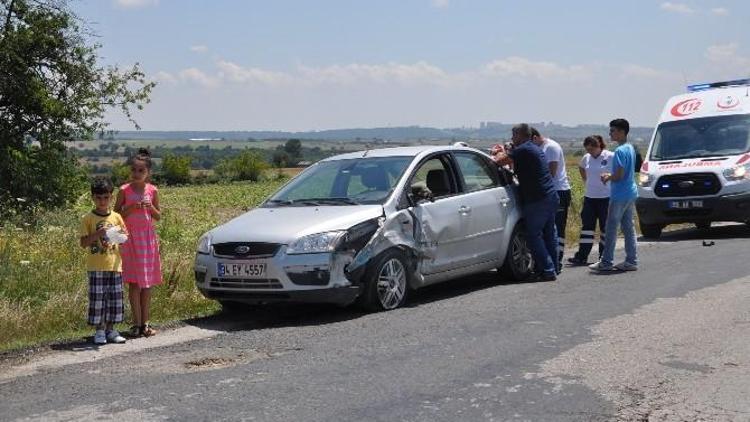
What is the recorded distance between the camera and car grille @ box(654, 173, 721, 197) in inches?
623

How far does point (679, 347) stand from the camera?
7070 mm

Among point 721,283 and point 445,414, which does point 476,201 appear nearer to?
point 721,283

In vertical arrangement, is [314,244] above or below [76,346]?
above

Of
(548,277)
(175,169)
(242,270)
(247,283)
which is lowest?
(175,169)

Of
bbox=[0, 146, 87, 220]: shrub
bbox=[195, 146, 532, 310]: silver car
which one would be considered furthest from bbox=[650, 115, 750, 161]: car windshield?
bbox=[0, 146, 87, 220]: shrub

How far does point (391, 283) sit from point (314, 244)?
1.02 meters

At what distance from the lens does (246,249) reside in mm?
8383

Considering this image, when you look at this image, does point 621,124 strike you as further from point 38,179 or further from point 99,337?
point 38,179

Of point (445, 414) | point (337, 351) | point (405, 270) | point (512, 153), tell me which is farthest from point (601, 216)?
point (445, 414)

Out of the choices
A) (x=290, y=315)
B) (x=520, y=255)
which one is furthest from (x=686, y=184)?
(x=290, y=315)

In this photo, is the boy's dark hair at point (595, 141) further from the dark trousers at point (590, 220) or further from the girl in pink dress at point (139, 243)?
the girl in pink dress at point (139, 243)

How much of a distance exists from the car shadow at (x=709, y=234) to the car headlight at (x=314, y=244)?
373 inches

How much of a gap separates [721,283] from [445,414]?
6.18 meters

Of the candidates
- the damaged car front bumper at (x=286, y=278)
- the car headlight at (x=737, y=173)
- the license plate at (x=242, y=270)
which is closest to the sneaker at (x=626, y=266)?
the damaged car front bumper at (x=286, y=278)
